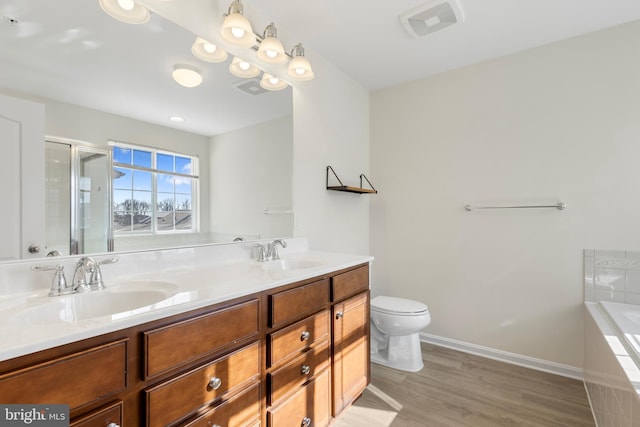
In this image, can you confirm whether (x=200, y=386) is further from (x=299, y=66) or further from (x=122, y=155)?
(x=299, y=66)

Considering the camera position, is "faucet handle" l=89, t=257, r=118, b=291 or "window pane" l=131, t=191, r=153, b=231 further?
"window pane" l=131, t=191, r=153, b=231

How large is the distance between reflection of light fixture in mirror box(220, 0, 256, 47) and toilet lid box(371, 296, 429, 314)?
76.6 inches

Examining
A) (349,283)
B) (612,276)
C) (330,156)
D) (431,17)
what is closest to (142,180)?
(349,283)

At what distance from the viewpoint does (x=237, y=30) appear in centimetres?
159

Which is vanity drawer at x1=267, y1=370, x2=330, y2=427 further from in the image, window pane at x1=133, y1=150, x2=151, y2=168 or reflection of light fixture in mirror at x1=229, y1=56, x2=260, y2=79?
reflection of light fixture in mirror at x1=229, y1=56, x2=260, y2=79

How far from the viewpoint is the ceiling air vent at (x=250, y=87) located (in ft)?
5.96

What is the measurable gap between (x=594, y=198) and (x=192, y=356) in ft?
8.42

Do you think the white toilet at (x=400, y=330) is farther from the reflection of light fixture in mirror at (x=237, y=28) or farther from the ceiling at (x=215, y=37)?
the reflection of light fixture in mirror at (x=237, y=28)

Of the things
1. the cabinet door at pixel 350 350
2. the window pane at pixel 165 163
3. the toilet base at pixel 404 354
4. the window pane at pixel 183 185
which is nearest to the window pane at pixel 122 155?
the window pane at pixel 165 163

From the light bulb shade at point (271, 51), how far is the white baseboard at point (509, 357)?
98.6 inches

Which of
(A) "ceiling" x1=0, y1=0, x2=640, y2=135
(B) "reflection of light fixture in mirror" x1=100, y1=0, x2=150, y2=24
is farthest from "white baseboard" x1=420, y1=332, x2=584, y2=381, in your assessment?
(B) "reflection of light fixture in mirror" x1=100, y1=0, x2=150, y2=24

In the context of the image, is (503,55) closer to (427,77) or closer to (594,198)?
(427,77)

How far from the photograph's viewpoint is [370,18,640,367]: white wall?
1.98 metres

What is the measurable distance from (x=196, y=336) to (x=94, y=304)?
1.32 ft
